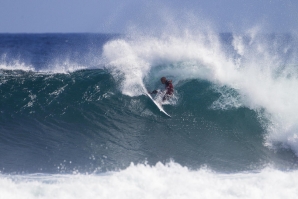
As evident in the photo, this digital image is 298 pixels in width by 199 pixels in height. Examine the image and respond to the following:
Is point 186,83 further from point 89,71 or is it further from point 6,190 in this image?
point 6,190

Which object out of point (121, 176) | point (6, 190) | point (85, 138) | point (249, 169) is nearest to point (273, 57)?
point (249, 169)

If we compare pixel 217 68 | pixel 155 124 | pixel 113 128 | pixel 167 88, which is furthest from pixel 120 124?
pixel 217 68

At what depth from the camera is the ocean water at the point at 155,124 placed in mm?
6465

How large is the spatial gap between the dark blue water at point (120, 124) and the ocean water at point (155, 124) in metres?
0.03

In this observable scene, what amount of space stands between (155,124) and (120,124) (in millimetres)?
1024

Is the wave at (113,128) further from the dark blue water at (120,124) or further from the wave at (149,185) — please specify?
the wave at (149,185)

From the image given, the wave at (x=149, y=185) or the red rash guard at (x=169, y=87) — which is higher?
the red rash guard at (x=169, y=87)

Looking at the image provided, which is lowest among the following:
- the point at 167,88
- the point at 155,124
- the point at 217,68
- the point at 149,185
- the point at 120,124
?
the point at 149,185

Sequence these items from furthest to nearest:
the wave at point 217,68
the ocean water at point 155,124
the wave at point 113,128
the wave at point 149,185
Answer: the wave at point 217,68, the wave at point 113,128, the ocean water at point 155,124, the wave at point 149,185

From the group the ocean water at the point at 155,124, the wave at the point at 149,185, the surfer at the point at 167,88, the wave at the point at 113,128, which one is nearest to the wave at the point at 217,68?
the ocean water at the point at 155,124

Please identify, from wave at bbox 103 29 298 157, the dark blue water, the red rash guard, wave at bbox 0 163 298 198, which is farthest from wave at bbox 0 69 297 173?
wave at bbox 0 163 298 198

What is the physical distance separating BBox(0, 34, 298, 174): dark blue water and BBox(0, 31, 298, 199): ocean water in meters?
0.03

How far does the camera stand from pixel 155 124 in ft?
34.7

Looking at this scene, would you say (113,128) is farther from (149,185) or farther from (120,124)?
(149,185)
